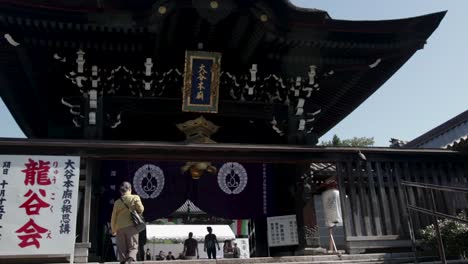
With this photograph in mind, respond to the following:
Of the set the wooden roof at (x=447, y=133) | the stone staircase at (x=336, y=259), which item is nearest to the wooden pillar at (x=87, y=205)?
the stone staircase at (x=336, y=259)

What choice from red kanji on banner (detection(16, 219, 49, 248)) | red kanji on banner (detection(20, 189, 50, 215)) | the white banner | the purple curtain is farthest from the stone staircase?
the purple curtain

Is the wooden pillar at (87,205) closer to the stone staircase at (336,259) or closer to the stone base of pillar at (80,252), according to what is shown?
the stone base of pillar at (80,252)

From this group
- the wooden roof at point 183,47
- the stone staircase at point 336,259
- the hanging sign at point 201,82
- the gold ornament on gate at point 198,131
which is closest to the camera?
the stone staircase at point 336,259

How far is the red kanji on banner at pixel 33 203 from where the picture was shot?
24.6 feet

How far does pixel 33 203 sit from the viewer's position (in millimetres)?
7586

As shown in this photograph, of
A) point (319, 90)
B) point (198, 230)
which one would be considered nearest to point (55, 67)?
point (319, 90)

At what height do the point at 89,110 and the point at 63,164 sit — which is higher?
the point at 89,110

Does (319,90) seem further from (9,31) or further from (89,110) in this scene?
(9,31)

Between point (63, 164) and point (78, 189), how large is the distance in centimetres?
55

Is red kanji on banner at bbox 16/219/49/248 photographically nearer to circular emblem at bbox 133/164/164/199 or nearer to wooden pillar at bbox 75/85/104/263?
wooden pillar at bbox 75/85/104/263

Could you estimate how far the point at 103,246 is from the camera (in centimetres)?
1194

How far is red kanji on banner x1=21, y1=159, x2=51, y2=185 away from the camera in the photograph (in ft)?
25.3

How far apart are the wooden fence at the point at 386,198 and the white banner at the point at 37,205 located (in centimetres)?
540

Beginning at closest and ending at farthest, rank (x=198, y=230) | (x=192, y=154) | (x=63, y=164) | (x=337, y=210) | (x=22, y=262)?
Result: (x=22, y=262) → (x=63, y=164) → (x=192, y=154) → (x=337, y=210) → (x=198, y=230)
